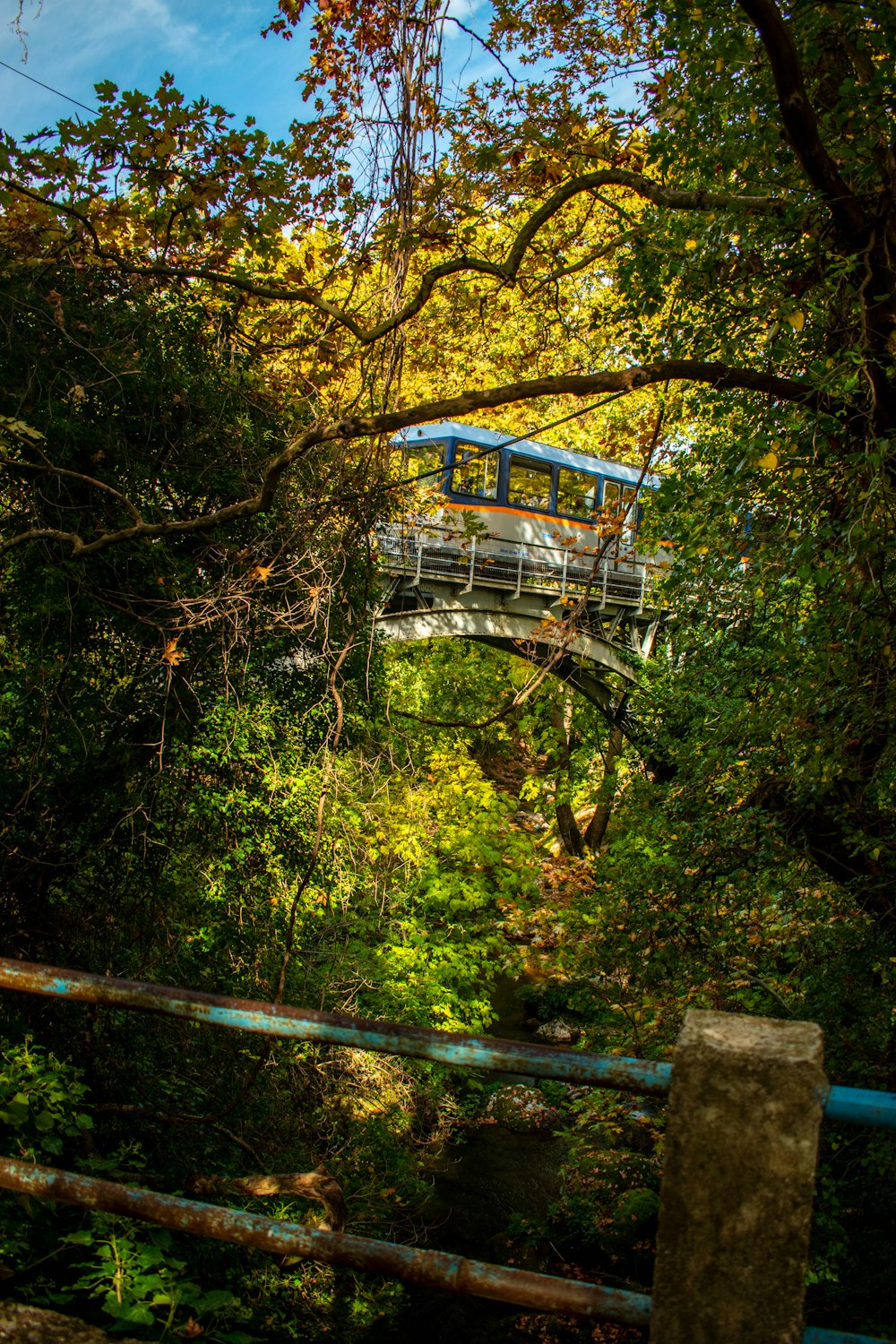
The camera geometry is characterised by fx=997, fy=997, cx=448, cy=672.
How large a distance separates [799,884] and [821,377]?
412cm

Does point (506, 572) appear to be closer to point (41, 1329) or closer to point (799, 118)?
point (799, 118)

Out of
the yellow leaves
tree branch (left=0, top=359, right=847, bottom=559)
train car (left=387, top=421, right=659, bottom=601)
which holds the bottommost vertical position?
the yellow leaves

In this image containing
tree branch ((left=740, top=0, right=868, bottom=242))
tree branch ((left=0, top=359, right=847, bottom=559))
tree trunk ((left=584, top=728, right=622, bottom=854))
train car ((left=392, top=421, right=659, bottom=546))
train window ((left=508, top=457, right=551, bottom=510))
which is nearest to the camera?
tree branch ((left=740, top=0, right=868, bottom=242))

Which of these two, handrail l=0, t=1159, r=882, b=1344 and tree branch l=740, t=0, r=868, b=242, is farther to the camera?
tree branch l=740, t=0, r=868, b=242

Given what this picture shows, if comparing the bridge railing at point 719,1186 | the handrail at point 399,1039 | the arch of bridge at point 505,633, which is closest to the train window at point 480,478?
the arch of bridge at point 505,633

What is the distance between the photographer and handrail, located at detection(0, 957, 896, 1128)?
146 centimetres

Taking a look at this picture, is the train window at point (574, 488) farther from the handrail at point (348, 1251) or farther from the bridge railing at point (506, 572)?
the handrail at point (348, 1251)

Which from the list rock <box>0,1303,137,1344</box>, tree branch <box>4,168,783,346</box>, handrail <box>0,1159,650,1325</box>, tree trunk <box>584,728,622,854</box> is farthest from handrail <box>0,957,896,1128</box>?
tree trunk <box>584,728,622,854</box>

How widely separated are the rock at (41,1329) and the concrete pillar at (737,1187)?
1120mm

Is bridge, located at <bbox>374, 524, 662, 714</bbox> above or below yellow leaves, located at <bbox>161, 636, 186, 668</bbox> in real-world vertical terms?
above

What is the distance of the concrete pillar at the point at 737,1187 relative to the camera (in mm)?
1453

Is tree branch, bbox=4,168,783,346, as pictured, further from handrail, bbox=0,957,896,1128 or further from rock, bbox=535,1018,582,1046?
rock, bbox=535,1018,582,1046

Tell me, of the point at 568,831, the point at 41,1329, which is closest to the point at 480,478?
the point at 568,831

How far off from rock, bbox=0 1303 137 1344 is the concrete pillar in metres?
1.12
